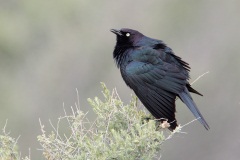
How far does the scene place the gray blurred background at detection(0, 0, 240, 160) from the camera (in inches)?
796

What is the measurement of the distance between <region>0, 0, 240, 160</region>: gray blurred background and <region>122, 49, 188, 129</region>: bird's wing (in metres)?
9.45

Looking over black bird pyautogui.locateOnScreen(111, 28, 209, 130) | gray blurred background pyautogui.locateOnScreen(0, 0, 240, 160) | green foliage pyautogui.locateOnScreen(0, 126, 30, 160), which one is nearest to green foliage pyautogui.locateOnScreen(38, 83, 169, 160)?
green foliage pyautogui.locateOnScreen(0, 126, 30, 160)

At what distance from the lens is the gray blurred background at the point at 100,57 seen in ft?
66.3

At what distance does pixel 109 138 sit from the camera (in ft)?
25.0

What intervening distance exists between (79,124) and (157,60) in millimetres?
1844

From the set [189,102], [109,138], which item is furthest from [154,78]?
[109,138]

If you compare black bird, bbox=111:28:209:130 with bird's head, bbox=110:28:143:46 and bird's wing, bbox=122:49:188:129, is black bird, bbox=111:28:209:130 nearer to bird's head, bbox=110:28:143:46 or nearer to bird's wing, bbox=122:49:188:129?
bird's wing, bbox=122:49:188:129

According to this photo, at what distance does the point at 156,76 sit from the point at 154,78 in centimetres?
3

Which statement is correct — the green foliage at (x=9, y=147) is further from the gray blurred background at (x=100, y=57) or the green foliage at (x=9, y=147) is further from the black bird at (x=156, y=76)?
the gray blurred background at (x=100, y=57)

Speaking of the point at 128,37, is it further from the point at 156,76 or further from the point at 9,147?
the point at 9,147

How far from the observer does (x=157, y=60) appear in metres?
9.25

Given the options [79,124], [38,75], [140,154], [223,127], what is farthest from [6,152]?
[38,75]

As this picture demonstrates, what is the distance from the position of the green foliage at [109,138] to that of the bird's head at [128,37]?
5.01 feet

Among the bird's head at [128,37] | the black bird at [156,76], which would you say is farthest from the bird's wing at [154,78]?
the bird's head at [128,37]
